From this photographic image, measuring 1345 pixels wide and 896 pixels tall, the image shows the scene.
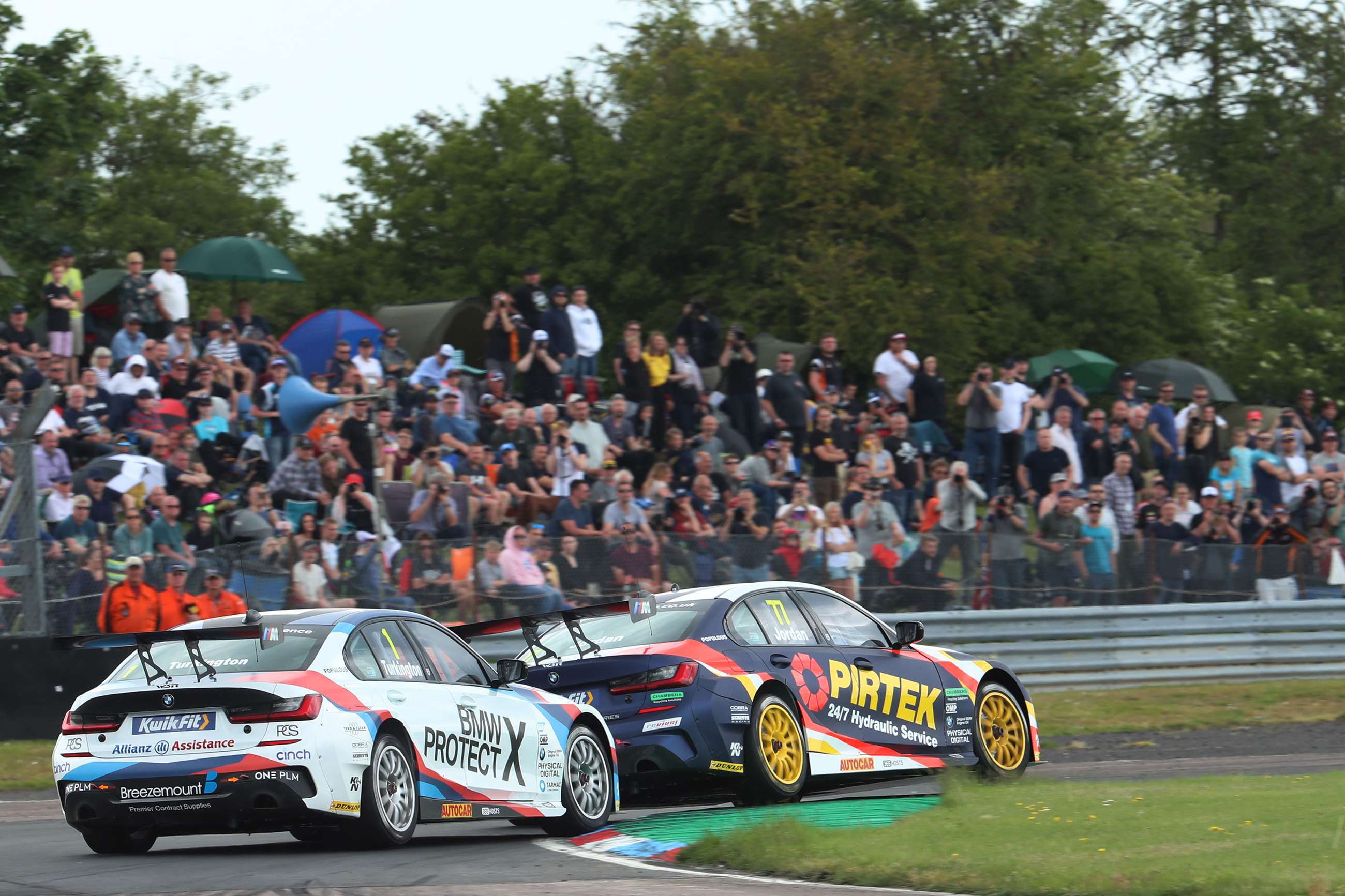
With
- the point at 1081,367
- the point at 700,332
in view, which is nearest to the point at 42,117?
the point at 700,332

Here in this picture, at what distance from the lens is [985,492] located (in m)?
23.3

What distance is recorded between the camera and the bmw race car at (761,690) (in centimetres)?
1159

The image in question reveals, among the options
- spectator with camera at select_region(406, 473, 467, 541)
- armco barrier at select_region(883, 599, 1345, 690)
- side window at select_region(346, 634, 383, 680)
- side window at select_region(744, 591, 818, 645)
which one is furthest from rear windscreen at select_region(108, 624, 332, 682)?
armco barrier at select_region(883, 599, 1345, 690)

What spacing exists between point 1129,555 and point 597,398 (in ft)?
23.8

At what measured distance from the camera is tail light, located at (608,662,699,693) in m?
11.6

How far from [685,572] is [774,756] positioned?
619 cm

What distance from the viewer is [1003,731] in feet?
45.7

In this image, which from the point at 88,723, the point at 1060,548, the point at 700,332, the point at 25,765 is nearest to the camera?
the point at 88,723

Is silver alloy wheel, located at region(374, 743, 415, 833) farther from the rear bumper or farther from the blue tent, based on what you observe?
the blue tent

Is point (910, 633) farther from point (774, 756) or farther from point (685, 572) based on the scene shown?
point (685, 572)

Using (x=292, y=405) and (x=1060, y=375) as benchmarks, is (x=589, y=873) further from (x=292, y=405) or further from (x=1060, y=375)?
(x=1060, y=375)

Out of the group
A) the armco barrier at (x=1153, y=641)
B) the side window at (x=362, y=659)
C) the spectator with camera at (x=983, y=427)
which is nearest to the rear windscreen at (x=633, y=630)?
the side window at (x=362, y=659)

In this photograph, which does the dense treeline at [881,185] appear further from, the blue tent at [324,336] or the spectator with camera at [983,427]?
the spectator with camera at [983,427]

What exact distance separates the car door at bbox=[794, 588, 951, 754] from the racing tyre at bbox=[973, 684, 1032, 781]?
16.5 inches
